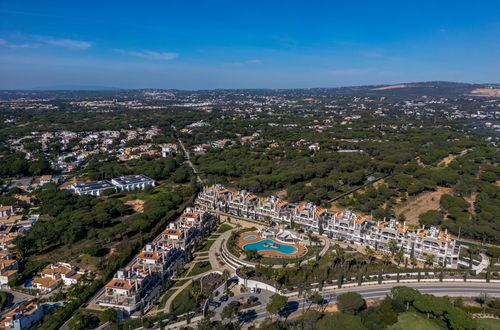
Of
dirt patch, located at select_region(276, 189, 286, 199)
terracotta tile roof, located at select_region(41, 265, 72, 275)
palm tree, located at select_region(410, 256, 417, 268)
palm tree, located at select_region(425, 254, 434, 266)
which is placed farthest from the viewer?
dirt patch, located at select_region(276, 189, 286, 199)

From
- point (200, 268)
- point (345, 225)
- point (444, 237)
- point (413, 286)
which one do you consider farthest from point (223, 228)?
point (444, 237)

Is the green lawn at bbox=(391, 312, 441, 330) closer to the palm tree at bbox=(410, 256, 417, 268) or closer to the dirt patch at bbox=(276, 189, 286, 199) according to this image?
the palm tree at bbox=(410, 256, 417, 268)

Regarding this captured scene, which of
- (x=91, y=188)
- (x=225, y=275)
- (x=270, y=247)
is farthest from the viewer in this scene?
(x=91, y=188)

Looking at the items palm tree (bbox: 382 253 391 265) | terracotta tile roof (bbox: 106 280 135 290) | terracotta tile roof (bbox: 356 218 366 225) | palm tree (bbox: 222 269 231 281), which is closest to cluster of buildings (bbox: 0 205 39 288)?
terracotta tile roof (bbox: 106 280 135 290)

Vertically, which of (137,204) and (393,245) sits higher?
(393,245)

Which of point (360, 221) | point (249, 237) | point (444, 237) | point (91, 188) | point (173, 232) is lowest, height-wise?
point (249, 237)

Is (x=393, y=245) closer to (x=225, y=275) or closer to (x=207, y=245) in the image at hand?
(x=225, y=275)

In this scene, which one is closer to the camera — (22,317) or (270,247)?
(22,317)
